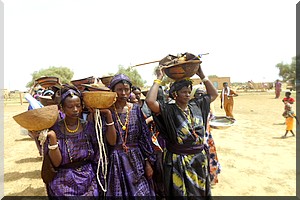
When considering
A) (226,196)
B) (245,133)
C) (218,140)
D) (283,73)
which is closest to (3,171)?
(226,196)

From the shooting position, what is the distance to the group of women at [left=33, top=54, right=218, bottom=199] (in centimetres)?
239

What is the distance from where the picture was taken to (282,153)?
643 centimetres

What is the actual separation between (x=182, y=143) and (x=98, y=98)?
97 cm

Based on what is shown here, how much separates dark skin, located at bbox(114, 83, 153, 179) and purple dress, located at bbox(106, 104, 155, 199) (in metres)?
0.04

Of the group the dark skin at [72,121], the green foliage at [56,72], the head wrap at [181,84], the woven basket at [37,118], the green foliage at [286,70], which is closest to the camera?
the woven basket at [37,118]

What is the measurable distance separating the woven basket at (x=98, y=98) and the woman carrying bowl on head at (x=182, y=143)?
41 centimetres

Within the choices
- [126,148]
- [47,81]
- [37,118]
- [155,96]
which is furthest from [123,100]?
[47,81]

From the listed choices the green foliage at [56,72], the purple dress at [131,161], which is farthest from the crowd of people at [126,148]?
the green foliage at [56,72]

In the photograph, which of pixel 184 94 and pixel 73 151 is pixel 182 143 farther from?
pixel 73 151

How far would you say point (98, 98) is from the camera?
2.27 m

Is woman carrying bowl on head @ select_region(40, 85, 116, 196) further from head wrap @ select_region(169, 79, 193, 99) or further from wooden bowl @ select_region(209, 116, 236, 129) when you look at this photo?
wooden bowl @ select_region(209, 116, 236, 129)

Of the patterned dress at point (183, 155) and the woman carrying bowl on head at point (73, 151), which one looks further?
the patterned dress at point (183, 155)

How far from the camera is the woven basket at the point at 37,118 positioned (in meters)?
2.05

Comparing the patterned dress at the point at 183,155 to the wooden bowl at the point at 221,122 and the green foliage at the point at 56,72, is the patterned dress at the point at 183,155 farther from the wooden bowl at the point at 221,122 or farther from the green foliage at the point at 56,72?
the green foliage at the point at 56,72
